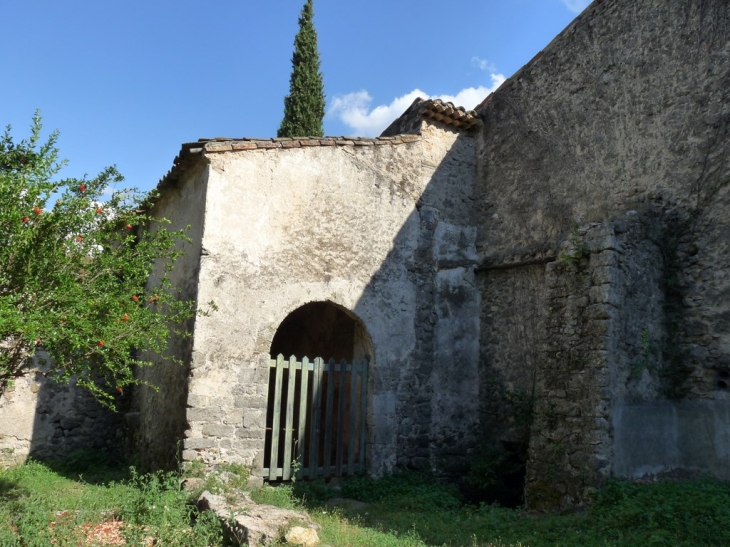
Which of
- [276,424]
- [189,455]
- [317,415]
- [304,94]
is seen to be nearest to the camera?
[189,455]

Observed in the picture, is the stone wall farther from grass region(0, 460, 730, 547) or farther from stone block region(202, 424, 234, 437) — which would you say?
stone block region(202, 424, 234, 437)

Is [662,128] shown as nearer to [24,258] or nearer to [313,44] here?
[24,258]

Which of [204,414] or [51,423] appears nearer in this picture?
[204,414]

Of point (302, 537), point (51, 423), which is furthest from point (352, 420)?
point (51, 423)

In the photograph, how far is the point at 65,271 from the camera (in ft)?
17.2

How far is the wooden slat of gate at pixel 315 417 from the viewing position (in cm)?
807

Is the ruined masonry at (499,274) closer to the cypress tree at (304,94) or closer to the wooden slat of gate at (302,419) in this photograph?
the wooden slat of gate at (302,419)

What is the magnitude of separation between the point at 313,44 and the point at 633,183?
12.5 metres

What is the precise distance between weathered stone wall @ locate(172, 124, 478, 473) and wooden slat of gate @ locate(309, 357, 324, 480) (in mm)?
805

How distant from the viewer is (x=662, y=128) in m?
7.67

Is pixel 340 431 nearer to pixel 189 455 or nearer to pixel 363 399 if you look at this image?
pixel 363 399

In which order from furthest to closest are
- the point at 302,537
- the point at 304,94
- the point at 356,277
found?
the point at 304,94 < the point at 356,277 < the point at 302,537

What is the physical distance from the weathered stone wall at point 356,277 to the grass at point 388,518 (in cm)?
100

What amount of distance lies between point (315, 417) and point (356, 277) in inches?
81.0
